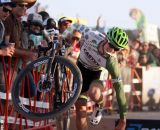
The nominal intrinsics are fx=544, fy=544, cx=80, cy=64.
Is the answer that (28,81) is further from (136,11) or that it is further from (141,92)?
(136,11)

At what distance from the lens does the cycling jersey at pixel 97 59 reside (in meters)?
6.70

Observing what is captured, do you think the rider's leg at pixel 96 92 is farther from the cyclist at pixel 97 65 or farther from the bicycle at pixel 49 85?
the bicycle at pixel 49 85

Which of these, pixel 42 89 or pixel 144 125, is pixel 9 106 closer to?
pixel 42 89

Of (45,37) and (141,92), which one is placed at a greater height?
(45,37)

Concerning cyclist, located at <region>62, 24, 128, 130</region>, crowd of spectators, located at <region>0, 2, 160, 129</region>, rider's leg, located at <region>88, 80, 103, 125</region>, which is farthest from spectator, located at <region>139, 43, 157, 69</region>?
rider's leg, located at <region>88, 80, 103, 125</region>

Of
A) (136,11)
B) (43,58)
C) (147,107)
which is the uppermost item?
(136,11)

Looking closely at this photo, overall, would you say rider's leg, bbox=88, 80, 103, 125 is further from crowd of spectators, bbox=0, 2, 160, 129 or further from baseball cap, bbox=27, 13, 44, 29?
baseball cap, bbox=27, 13, 44, 29

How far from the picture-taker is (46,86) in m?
6.12

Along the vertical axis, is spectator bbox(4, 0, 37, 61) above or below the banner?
above

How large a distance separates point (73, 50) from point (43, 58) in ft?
11.3

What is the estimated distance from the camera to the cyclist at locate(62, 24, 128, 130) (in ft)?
22.0

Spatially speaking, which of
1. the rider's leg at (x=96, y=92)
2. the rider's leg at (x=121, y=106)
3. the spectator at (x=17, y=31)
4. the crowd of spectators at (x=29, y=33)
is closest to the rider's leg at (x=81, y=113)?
the rider's leg at (x=96, y=92)

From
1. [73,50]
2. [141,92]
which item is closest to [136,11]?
[141,92]

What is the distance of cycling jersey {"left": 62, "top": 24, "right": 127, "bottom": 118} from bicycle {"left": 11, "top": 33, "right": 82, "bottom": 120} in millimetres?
639
